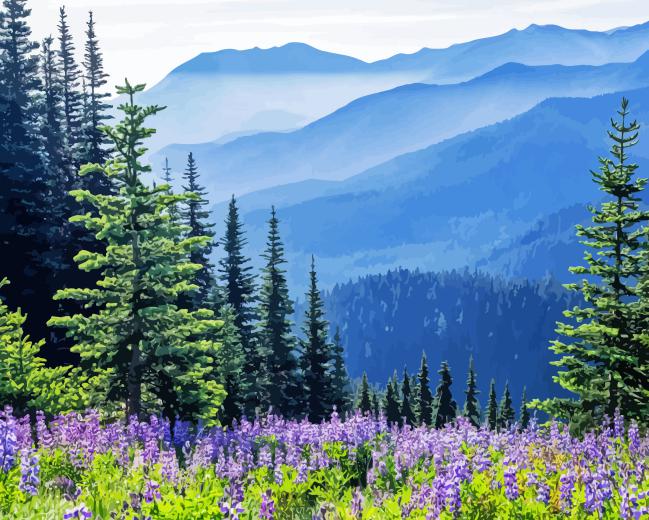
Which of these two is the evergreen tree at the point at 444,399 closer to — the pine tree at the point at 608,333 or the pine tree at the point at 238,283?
the pine tree at the point at 238,283

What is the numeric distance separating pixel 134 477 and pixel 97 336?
35.0 ft

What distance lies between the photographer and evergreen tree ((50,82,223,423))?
17406 millimetres

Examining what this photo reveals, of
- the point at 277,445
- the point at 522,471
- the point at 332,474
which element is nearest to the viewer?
the point at 522,471

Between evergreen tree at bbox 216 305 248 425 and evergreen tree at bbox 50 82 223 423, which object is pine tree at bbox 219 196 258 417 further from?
evergreen tree at bbox 50 82 223 423

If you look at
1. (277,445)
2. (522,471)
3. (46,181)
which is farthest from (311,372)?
(522,471)

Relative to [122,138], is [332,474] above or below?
below

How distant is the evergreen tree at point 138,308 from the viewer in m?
17.4

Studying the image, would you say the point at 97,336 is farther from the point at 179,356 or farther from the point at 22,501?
the point at 22,501

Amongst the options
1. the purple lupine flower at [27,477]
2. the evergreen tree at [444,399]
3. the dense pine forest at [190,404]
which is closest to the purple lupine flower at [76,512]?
the dense pine forest at [190,404]

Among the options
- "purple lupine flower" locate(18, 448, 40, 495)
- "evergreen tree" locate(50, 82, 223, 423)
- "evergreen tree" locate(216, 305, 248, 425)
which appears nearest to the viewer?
"purple lupine flower" locate(18, 448, 40, 495)

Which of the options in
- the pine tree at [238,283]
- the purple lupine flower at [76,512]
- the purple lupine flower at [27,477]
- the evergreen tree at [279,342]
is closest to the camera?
the purple lupine flower at [76,512]

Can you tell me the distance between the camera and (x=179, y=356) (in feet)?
58.3

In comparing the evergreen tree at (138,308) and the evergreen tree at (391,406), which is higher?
the evergreen tree at (138,308)

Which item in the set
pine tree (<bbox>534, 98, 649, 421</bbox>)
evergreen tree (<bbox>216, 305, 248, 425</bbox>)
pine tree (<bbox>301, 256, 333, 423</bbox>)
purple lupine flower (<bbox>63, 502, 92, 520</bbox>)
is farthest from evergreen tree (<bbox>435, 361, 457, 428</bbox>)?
purple lupine flower (<bbox>63, 502, 92, 520</bbox>)
